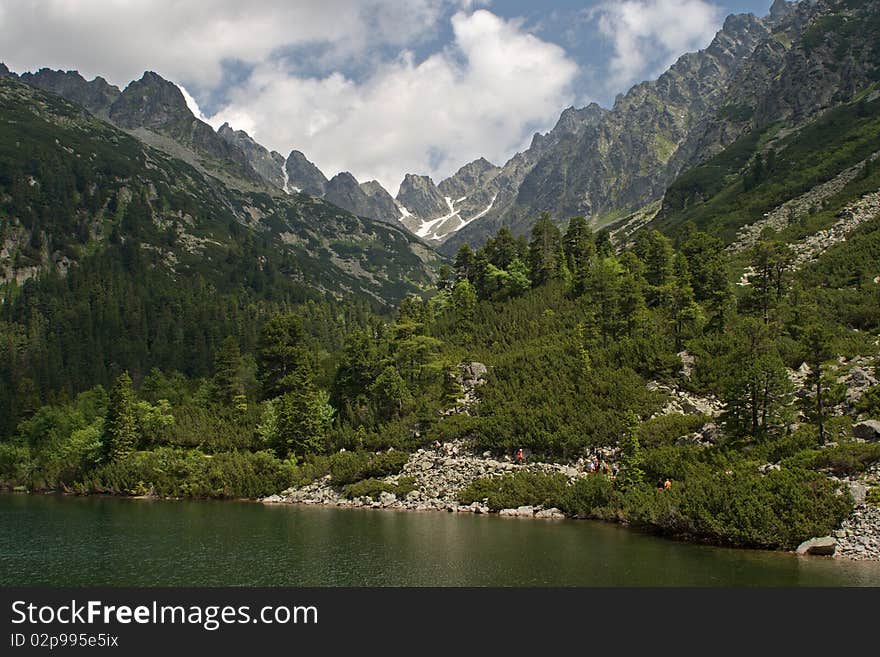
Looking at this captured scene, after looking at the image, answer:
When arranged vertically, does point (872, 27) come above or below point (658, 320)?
above

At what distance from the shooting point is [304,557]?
33625mm

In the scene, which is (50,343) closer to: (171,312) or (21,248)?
(171,312)

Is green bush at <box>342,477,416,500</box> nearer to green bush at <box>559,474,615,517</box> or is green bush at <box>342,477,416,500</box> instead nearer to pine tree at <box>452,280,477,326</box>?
green bush at <box>559,474,615,517</box>

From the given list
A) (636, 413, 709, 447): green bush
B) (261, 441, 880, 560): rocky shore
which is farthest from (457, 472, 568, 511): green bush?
(636, 413, 709, 447): green bush

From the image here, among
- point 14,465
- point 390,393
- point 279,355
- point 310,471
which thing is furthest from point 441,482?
point 14,465

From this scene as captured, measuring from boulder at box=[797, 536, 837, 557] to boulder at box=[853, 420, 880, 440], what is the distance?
36.8 feet

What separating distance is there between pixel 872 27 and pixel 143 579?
246885mm

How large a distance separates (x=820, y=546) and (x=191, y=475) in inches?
2312

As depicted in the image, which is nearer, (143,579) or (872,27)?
(143,579)

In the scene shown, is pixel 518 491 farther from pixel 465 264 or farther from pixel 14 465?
pixel 14 465

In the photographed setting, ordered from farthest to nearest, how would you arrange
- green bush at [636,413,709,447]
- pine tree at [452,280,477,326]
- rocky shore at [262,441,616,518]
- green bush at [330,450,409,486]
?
pine tree at [452,280,477,326] → green bush at [330,450,409,486] → rocky shore at [262,441,616,518] → green bush at [636,413,709,447]

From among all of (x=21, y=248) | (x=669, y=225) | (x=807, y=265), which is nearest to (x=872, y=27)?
(x=669, y=225)

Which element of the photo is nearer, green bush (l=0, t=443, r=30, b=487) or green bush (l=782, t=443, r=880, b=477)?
green bush (l=782, t=443, r=880, b=477)

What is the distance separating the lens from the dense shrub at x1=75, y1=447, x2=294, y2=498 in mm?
63500
